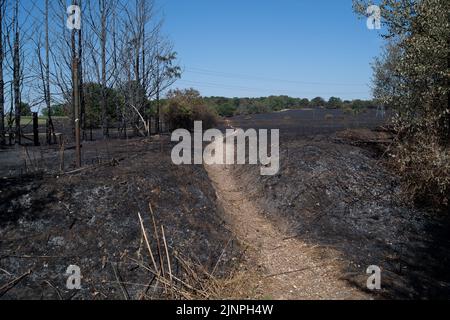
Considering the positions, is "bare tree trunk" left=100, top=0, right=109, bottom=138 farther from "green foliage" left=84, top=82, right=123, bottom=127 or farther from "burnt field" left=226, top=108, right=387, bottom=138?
"burnt field" left=226, top=108, right=387, bottom=138

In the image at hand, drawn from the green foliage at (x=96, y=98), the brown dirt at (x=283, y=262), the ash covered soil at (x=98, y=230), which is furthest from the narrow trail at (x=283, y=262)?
the green foliage at (x=96, y=98)

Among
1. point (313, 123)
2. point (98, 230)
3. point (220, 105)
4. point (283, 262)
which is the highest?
point (220, 105)

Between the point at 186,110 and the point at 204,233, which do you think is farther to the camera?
the point at 186,110

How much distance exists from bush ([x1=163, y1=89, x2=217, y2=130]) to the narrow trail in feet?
59.2

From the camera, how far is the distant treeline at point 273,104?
52056 millimetres

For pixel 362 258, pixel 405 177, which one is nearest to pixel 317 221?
pixel 362 258

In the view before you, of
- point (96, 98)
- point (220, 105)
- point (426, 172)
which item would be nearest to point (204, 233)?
point (426, 172)

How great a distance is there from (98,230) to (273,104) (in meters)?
67.4

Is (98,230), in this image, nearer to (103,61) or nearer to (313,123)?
(103,61)

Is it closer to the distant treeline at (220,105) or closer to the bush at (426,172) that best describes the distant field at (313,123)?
the distant treeline at (220,105)

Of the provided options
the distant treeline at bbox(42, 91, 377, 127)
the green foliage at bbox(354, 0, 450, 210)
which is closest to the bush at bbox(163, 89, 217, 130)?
the distant treeline at bbox(42, 91, 377, 127)

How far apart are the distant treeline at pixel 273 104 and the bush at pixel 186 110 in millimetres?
15224

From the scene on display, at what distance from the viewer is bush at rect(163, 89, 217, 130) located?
1069 inches

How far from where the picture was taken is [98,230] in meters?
6.52
